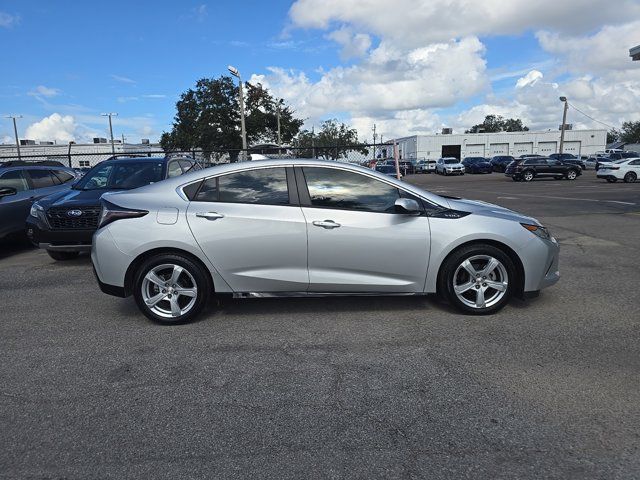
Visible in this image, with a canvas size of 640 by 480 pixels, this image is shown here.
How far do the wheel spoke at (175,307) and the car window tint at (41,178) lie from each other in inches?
277

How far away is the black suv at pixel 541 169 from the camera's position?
108 ft

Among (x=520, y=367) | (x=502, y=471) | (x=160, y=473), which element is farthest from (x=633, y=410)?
(x=160, y=473)

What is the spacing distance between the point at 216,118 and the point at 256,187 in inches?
1732

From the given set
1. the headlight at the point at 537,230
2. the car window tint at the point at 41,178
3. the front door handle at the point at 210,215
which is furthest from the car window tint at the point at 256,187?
the car window tint at the point at 41,178

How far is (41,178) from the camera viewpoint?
33.1 feet

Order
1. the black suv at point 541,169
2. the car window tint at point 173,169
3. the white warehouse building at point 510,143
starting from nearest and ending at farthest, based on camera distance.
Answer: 1. the car window tint at point 173,169
2. the black suv at point 541,169
3. the white warehouse building at point 510,143

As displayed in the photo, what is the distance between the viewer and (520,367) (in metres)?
3.64

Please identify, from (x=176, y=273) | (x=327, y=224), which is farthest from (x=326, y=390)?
(x=176, y=273)

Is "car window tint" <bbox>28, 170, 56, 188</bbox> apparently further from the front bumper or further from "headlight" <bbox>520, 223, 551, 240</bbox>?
"headlight" <bbox>520, 223, 551, 240</bbox>

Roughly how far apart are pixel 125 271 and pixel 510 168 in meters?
34.0

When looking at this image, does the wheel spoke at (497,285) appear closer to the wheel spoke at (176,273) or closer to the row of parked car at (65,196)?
the wheel spoke at (176,273)

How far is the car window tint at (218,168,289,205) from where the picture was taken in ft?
15.4

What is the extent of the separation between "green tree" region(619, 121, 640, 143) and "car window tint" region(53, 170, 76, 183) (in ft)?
403

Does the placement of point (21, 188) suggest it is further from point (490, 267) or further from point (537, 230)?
point (537, 230)
